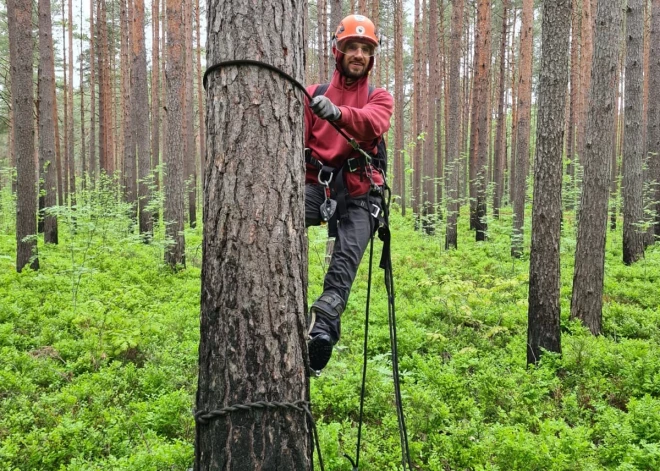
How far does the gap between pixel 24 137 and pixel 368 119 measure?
8992mm

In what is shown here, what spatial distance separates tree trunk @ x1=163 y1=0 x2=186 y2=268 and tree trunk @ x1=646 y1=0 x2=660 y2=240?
465 inches

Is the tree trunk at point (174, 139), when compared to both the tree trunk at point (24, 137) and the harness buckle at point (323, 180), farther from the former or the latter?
the harness buckle at point (323, 180)

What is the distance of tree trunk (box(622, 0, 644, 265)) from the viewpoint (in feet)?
33.3

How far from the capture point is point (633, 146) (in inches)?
442

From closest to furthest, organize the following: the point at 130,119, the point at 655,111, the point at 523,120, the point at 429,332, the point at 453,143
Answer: the point at 429,332
the point at 655,111
the point at 523,120
the point at 453,143
the point at 130,119

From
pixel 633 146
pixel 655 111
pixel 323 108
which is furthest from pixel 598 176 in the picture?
pixel 655 111

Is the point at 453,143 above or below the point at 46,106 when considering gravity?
below

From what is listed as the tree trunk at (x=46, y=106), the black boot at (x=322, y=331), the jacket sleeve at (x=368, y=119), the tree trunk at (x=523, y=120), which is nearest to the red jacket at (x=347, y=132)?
the jacket sleeve at (x=368, y=119)

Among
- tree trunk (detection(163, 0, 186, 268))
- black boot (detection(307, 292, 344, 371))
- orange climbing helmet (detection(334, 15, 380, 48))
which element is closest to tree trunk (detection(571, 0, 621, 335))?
orange climbing helmet (detection(334, 15, 380, 48))

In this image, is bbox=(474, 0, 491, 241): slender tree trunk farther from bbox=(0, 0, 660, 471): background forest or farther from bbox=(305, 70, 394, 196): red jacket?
bbox=(305, 70, 394, 196): red jacket

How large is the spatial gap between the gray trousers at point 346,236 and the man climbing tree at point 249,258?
960mm

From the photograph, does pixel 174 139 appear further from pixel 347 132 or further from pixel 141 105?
pixel 347 132

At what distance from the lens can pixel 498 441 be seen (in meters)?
3.85

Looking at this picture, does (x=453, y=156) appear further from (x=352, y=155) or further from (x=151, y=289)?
(x=352, y=155)
